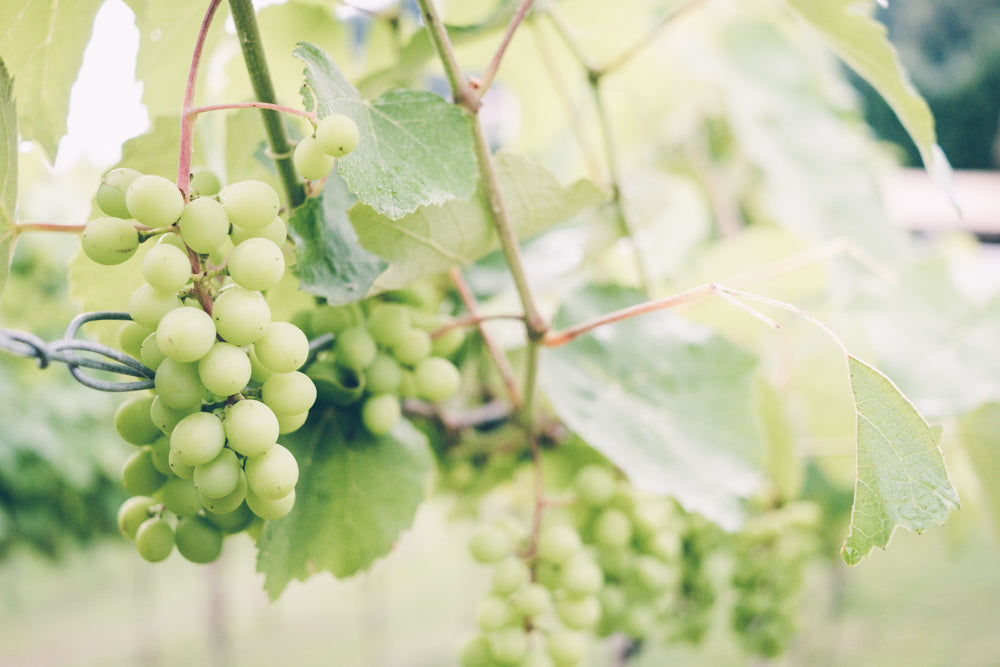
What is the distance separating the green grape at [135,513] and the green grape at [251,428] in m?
0.11

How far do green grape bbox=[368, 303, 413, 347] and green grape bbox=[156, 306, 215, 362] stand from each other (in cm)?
16

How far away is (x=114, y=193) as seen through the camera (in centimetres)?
30

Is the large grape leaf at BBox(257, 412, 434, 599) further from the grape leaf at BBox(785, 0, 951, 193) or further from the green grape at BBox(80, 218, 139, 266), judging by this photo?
the grape leaf at BBox(785, 0, 951, 193)

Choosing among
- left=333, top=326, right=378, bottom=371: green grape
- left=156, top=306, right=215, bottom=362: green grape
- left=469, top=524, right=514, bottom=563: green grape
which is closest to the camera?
left=156, top=306, right=215, bottom=362: green grape

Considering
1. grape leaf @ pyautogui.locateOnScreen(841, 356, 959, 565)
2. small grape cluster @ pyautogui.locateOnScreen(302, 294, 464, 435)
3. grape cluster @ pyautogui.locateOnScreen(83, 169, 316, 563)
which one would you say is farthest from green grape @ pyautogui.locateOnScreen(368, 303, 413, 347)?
grape leaf @ pyautogui.locateOnScreen(841, 356, 959, 565)

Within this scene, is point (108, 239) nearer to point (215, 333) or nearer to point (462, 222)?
point (215, 333)

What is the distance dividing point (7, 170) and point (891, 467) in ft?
1.46

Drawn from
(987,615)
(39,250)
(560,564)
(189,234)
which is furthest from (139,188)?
(987,615)

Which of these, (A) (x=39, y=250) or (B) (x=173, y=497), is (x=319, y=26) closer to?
(B) (x=173, y=497)

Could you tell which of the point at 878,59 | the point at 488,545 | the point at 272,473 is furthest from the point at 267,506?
the point at 878,59

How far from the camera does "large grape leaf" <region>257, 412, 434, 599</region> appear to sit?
43 cm

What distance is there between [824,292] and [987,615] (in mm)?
3943

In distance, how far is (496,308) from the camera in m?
0.86

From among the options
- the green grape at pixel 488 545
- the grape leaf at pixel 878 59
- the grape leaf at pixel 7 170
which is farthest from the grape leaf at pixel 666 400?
the grape leaf at pixel 7 170
